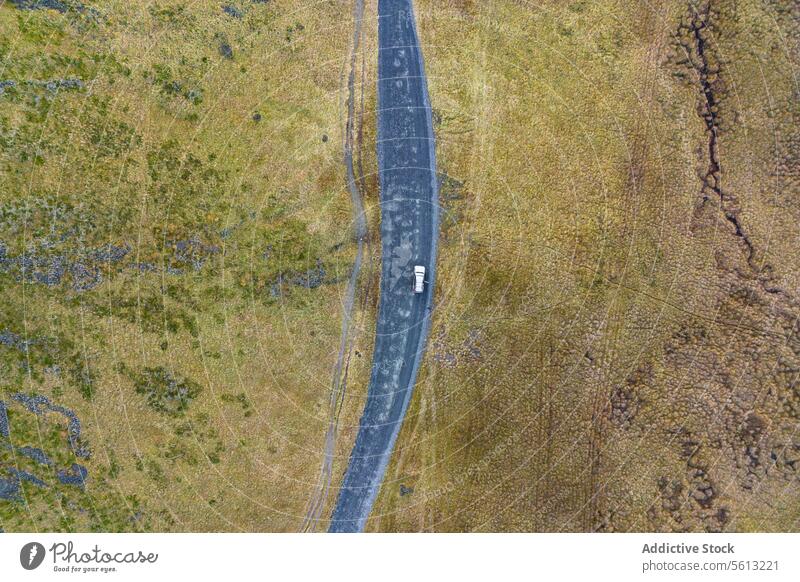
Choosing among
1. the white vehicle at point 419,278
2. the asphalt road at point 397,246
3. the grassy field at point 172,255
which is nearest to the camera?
the grassy field at point 172,255

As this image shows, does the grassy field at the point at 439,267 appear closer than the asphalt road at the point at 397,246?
Yes

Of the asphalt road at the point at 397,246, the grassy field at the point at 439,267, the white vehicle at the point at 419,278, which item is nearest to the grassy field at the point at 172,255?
the grassy field at the point at 439,267

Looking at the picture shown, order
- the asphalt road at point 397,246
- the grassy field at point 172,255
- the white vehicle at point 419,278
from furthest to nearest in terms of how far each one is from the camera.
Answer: the asphalt road at point 397,246, the white vehicle at point 419,278, the grassy field at point 172,255

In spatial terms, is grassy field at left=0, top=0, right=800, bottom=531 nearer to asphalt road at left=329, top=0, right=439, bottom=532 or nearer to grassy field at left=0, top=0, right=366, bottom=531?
grassy field at left=0, top=0, right=366, bottom=531

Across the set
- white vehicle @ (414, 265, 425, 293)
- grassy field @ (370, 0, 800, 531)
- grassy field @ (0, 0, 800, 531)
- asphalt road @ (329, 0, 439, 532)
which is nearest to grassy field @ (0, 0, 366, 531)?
grassy field @ (0, 0, 800, 531)

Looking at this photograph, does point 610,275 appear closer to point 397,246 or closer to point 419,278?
point 419,278

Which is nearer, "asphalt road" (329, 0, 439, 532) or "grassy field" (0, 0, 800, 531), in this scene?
"grassy field" (0, 0, 800, 531)

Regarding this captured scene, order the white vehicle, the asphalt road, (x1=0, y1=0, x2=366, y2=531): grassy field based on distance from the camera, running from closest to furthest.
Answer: (x1=0, y1=0, x2=366, y2=531): grassy field < the white vehicle < the asphalt road

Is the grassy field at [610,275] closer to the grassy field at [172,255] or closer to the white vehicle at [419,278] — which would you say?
the white vehicle at [419,278]

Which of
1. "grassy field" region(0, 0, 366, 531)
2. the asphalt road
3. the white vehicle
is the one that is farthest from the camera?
the asphalt road

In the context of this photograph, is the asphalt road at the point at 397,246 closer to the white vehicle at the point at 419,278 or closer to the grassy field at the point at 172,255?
the white vehicle at the point at 419,278
